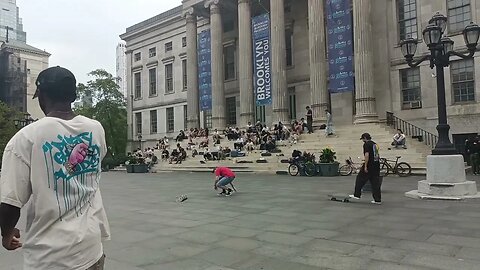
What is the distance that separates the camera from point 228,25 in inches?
1494

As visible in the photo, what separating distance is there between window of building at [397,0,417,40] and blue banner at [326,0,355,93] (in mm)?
3540

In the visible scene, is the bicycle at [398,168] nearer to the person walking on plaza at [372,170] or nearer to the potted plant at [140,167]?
the person walking on plaza at [372,170]

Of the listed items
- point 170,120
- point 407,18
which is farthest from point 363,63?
point 170,120

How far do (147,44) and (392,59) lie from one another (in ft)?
100

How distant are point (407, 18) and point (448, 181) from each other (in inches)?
748

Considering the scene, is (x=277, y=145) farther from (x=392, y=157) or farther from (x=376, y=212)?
(x=376, y=212)

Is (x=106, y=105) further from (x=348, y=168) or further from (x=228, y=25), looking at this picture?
(x=348, y=168)

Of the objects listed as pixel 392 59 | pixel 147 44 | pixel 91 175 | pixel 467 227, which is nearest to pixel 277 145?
pixel 392 59

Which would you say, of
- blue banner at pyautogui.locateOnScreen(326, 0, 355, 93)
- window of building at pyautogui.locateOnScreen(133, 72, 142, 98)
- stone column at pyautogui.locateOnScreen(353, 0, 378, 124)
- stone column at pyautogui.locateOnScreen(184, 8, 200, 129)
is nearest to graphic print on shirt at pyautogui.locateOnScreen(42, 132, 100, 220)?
stone column at pyautogui.locateOnScreen(353, 0, 378, 124)

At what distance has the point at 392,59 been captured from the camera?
26438 millimetres

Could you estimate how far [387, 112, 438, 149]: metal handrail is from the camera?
78.1 ft

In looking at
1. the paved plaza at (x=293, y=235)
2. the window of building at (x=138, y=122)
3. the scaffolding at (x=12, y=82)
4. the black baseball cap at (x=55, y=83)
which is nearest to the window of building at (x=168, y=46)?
the window of building at (x=138, y=122)

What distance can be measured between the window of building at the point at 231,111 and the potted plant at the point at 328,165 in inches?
745

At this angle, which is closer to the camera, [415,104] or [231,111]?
[415,104]
